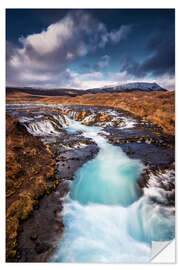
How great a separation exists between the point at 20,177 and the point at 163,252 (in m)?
5.06

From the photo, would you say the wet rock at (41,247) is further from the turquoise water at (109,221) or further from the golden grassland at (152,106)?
the golden grassland at (152,106)

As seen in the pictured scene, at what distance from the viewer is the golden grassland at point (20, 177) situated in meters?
3.44

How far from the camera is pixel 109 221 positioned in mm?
3791

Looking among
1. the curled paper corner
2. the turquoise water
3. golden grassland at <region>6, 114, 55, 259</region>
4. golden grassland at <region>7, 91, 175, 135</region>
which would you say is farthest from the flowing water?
golden grassland at <region>7, 91, 175, 135</region>

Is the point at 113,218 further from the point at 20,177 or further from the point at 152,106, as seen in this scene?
the point at 152,106

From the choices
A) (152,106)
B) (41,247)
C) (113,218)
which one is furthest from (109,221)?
(152,106)

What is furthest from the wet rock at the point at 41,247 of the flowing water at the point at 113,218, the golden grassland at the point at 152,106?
the golden grassland at the point at 152,106

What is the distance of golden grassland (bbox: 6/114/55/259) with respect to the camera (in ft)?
11.3

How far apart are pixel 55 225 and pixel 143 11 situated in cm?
694

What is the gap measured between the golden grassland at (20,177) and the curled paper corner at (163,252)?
3.43 meters

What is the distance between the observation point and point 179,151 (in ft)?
12.4

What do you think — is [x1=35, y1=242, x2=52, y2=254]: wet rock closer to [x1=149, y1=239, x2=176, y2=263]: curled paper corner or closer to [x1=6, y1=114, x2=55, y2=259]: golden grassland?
[x1=6, y1=114, x2=55, y2=259]: golden grassland
